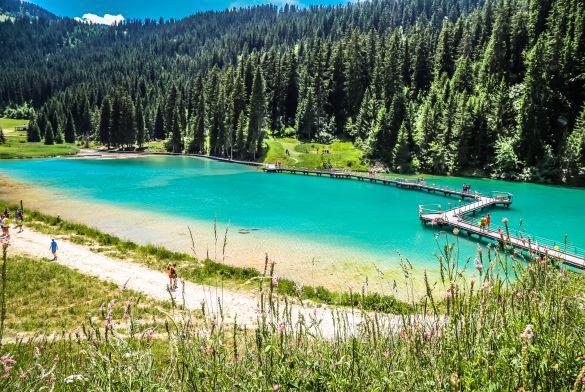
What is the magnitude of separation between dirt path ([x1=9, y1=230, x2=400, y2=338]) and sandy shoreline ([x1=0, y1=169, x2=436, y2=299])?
7.60 ft

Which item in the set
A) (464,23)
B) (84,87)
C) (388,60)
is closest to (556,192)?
(388,60)

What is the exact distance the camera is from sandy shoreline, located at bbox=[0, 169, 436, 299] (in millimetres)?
20047

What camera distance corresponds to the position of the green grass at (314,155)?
3145 inches

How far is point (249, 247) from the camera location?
25.5m

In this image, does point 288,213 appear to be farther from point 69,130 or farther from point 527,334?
point 69,130

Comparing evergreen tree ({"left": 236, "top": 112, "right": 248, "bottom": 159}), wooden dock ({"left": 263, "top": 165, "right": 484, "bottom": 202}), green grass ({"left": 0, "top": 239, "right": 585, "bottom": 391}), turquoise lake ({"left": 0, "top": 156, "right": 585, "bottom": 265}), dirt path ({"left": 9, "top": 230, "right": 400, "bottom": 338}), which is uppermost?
evergreen tree ({"left": 236, "top": 112, "right": 248, "bottom": 159})

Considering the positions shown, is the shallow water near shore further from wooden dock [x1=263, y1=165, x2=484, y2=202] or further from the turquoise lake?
wooden dock [x1=263, y1=165, x2=484, y2=202]

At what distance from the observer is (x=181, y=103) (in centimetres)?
12181

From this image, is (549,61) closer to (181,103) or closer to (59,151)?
(181,103)

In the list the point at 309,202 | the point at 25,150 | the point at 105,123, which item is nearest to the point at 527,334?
the point at 309,202

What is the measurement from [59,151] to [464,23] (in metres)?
121

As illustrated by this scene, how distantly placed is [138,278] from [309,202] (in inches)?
1111

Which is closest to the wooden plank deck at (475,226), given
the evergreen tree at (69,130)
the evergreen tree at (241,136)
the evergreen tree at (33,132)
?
the evergreen tree at (241,136)

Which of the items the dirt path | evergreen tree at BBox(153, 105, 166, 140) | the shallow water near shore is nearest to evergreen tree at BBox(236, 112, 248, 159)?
the shallow water near shore
